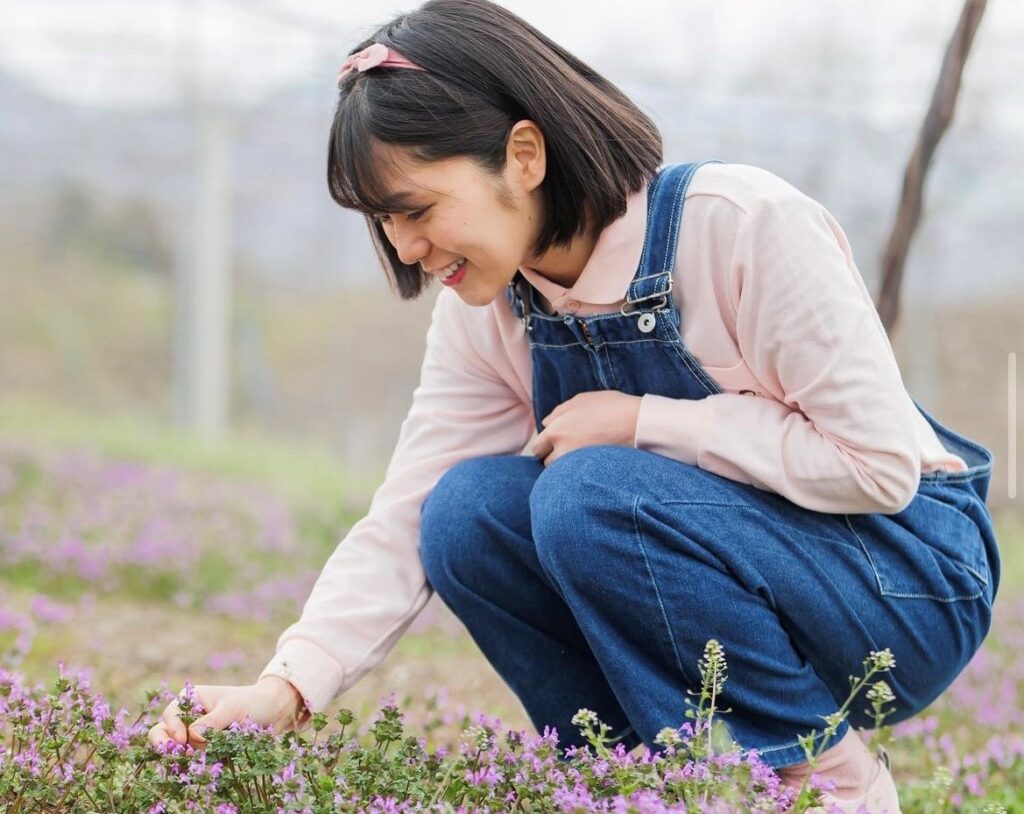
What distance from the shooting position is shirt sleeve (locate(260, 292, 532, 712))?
2123 mm

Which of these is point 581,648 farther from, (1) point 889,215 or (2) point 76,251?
(2) point 76,251

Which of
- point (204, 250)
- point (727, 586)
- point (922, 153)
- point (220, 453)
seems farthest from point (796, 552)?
point (204, 250)

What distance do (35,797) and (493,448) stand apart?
104 cm

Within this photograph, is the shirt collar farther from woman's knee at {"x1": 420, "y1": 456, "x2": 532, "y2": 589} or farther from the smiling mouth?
woman's knee at {"x1": 420, "y1": 456, "x2": 532, "y2": 589}

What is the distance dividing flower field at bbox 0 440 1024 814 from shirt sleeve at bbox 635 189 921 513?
1.05ft

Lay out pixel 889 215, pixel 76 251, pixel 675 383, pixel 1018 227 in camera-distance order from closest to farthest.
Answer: pixel 675 383
pixel 889 215
pixel 1018 227
pixel 76 251

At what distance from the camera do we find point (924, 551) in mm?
2041

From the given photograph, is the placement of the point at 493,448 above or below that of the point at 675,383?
below

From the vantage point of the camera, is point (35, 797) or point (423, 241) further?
point (423, 241)

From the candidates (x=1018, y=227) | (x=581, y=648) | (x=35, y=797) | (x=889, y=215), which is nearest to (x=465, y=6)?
(x=581, y=648)

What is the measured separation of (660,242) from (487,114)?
33 centimetres

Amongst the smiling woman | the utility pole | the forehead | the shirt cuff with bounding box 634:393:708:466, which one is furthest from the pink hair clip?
the utility pole

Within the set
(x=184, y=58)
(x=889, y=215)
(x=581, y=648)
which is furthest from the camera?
(x=184, y=58)

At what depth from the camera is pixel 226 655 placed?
3.66 m
